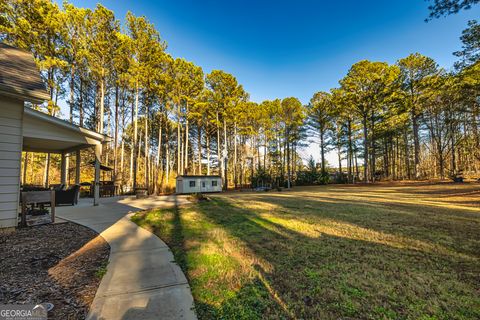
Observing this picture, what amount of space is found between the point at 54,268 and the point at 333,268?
3.69 metres

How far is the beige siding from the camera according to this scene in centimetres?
417

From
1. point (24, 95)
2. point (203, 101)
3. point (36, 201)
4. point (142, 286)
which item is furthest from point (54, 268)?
point (203, 101)

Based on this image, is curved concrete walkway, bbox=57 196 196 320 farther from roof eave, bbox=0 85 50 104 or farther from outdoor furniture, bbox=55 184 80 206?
outdoor furniture, bbox=55 184 80 206

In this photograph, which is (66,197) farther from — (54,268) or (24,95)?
(54,268)

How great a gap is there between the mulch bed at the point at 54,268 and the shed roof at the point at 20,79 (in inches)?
115

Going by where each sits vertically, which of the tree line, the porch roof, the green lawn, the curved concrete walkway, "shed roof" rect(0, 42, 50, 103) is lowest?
the green lawn

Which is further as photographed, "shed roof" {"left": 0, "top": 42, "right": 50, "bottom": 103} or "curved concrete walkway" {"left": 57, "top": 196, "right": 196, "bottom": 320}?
"shed roof" {"left": 0, "top": 42, "right": 50, "bottom": 103}

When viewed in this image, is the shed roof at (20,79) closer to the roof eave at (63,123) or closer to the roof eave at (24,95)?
the roof eave at (24,95)

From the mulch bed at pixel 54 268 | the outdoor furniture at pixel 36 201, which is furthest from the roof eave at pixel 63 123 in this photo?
the mulch bed at pixel 54 268

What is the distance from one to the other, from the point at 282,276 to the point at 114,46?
1790 centimetres

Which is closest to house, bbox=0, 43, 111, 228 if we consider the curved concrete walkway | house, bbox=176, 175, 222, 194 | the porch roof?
the porch roof

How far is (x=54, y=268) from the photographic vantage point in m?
2.62

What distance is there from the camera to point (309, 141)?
28.5m

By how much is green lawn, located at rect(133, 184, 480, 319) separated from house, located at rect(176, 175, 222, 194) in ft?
41.4
